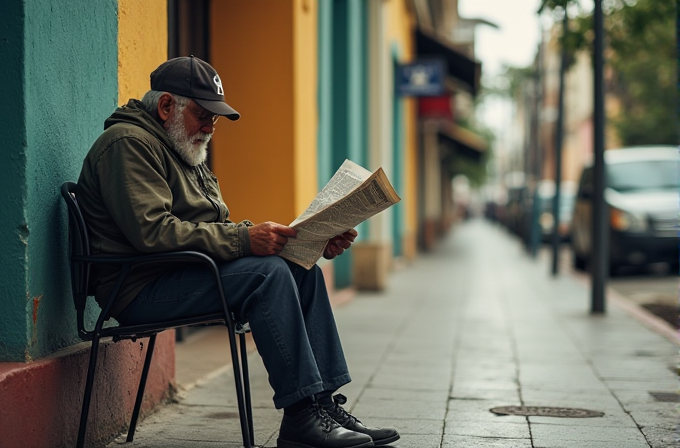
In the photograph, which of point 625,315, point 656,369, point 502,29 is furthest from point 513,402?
point 502,29

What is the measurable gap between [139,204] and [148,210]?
40mm

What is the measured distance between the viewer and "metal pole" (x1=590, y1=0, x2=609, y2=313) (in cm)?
995

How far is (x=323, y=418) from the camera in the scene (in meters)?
3.84

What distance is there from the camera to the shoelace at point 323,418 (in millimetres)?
3822

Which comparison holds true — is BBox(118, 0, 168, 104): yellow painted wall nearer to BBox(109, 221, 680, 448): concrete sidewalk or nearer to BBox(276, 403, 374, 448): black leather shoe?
BBox(109, 221, 680, 448): concrete sidewalk

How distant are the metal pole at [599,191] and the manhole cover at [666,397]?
171 inches

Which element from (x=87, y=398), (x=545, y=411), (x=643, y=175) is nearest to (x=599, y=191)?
(x=545, y=411)

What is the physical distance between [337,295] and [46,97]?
293 inches

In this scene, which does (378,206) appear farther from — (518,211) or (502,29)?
(518,211)

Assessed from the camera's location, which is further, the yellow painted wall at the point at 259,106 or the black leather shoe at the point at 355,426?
the yellow painted wall at the point at 259,106

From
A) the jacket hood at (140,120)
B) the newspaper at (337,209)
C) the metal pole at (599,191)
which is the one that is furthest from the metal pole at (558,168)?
the jacket hood at (140,120)

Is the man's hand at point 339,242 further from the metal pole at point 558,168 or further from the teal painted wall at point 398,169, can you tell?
the teal painted wall at point 398,169

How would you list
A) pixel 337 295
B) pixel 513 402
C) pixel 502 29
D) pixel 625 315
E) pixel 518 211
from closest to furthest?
pixel 513 402 → pixel 625 315 → pixel 337 295 → pixel 502 29 → pixel 518 211

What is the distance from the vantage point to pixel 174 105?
3.89m
